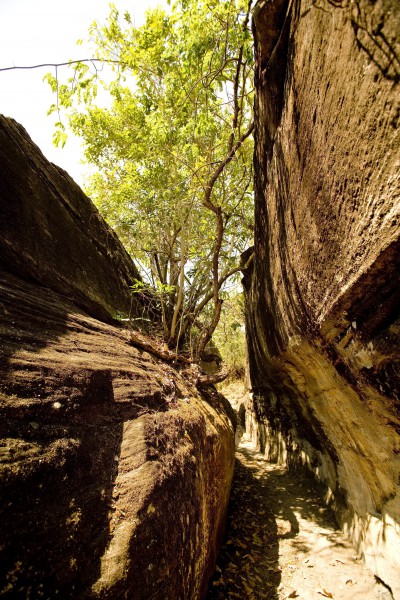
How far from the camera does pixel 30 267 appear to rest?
13.4ft

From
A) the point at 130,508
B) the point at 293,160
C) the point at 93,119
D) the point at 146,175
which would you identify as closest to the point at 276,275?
the point at 293,160

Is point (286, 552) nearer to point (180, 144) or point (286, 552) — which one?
point (286, 552)

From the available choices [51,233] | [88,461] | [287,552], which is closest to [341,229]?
[88,461]

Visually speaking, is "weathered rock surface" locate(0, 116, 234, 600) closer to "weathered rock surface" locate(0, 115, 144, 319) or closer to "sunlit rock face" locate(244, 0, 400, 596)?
"weathered rock surface" locate(0, 115, 144, 319)

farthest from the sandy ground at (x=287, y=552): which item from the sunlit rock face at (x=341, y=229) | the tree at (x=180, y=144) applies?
the tree at (x=180, y=144)

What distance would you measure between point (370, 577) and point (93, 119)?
37.1ft

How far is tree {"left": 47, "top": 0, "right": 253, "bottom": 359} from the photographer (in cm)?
448

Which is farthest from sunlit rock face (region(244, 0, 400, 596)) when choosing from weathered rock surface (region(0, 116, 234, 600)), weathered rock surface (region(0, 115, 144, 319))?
weathered rock surface (region(0, 115, 144, 319))

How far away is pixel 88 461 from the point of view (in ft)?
8.14

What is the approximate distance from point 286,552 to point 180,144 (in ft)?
23.7

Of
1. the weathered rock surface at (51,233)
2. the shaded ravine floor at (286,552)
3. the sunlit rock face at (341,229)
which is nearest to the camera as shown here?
the sunlit rock face at (341,229)

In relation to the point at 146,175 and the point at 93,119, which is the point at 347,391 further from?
the point at 93,119

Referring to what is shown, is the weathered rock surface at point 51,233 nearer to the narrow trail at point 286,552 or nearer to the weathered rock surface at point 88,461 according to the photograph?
the weathered rock surface at point 88,461

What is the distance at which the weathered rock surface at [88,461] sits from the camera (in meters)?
1.91
